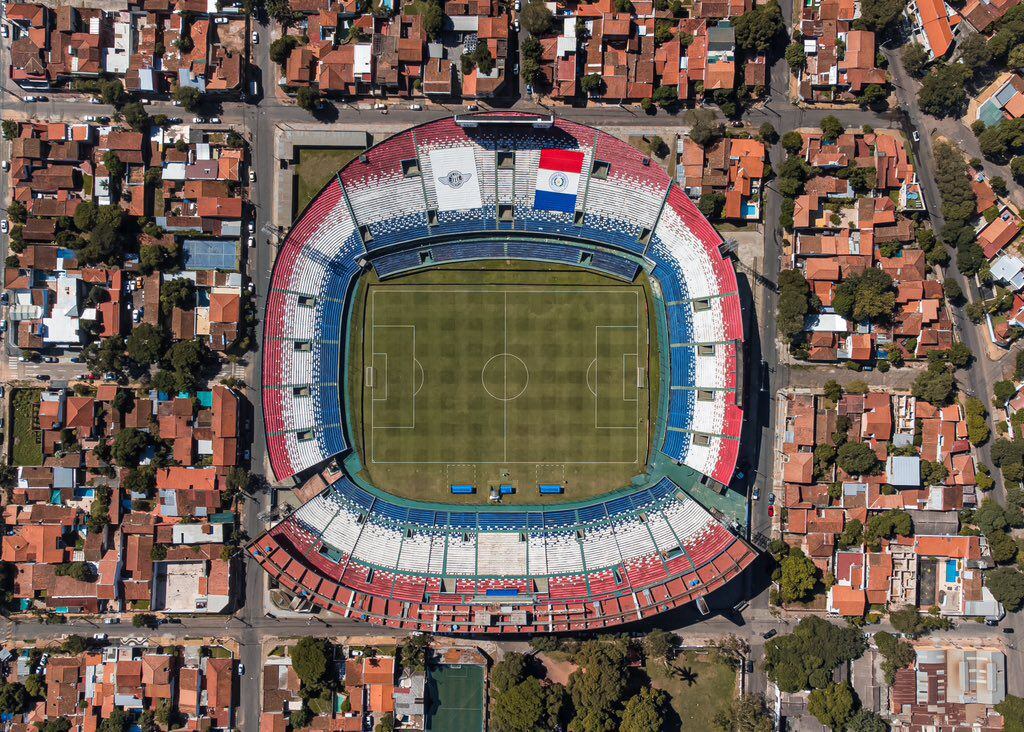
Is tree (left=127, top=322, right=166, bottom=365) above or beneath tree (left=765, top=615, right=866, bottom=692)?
above

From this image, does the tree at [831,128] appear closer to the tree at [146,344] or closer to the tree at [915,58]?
the tree at [915,58]

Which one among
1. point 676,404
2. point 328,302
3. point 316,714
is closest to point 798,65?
point 676,404

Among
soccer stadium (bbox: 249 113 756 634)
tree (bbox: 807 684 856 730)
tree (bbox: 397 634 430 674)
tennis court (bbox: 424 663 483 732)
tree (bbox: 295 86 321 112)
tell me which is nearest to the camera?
tree (bbox: 295 86 321 112)

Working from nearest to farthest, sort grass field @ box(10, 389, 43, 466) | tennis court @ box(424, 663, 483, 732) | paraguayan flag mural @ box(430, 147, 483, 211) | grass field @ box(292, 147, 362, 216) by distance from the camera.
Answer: paraguayan flag mural @ box(430, 147, 483, 211) < grass field @ box(10, 389, 43, 466) < grass field @ box(292, 147, 362, 216) < tennis court @ box(424, 663, 483, 732)

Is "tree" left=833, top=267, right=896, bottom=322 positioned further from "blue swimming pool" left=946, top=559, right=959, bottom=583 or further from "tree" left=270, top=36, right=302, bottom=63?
"tree" left=270, top=36, right=302, bottom=63

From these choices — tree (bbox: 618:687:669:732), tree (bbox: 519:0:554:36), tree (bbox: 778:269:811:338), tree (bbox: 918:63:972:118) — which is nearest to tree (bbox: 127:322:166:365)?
tree (bbox: 519:0:554:36)

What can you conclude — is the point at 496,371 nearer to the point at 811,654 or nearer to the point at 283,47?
the point at 283,47
